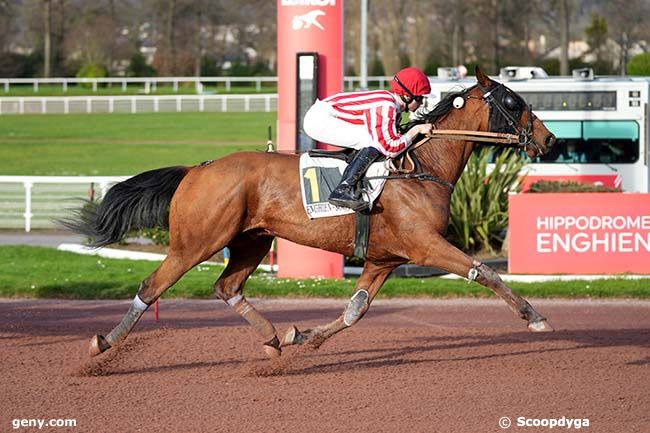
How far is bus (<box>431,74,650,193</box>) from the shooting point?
18.8 m

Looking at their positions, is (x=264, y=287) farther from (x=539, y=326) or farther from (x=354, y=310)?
(x=539, y=326)

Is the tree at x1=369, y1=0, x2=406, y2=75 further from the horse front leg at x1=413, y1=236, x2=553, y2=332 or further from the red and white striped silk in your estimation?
the horse front leg at x1=413, y1=236, x2=553, y2=332

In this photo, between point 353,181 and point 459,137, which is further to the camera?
point 459,137

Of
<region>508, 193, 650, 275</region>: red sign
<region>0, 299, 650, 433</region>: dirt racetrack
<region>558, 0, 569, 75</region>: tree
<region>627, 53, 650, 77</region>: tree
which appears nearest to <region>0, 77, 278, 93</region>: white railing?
<region>558, 0, 569, 75</region>: tree

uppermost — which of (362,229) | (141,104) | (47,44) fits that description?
(47,44)

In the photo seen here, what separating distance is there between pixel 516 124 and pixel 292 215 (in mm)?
1726

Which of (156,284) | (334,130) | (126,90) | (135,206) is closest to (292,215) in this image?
(334,130)

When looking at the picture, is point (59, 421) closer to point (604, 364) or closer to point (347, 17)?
point (604, 364)

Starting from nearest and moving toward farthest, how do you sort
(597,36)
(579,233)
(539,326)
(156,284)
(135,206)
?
(539,326) < (156,284) < (135,206) < (579,233) < (597,36)

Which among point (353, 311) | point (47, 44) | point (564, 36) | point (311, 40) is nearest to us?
point (353, 311)

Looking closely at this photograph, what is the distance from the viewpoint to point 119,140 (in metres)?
36.1

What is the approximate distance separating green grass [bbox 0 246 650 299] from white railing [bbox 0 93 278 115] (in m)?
29.0

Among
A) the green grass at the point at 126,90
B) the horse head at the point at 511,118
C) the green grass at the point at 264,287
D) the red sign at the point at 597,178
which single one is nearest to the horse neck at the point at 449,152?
the horse head at the point at 511,118

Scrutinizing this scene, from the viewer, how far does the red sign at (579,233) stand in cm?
1306
